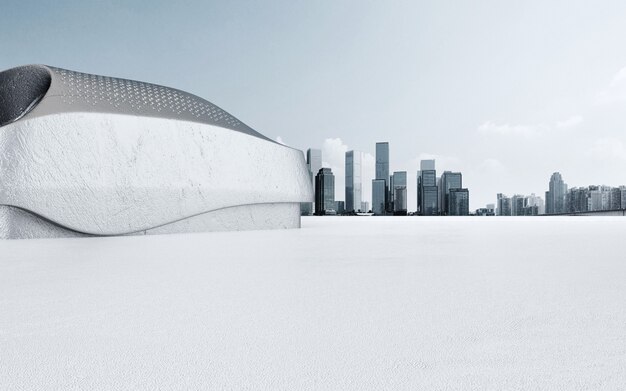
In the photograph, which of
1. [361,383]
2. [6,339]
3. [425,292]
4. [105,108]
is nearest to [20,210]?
[105,108]

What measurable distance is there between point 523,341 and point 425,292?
1.93m

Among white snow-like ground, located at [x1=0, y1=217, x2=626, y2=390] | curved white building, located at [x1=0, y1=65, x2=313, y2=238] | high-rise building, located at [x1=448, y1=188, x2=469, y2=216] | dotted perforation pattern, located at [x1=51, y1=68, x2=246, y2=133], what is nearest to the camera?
white snow-like ground, located at [x1=0, y1=217, x2=626, y2=390]

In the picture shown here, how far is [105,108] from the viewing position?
63.2 feet

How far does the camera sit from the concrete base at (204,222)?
55.0 ft

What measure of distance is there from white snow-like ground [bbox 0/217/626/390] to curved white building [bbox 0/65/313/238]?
1205 centimetres

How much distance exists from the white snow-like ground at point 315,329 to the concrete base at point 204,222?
12091mm

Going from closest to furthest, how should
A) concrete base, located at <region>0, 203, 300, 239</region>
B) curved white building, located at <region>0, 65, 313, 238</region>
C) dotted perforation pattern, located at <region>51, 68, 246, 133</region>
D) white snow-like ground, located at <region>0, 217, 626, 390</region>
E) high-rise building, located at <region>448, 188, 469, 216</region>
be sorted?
white snow-like ground, located at <region>0, 217, 626, 390</region>
concrete base, located at <region>0, 203, 300, 239</region>
curved white building, located at <region>0, 65, 313, 238</region>
dotted perforation pattern, located at <region>51, 68, 246, 133</region>
high-rise building, located at <region>448, 188, 469, 216</region>

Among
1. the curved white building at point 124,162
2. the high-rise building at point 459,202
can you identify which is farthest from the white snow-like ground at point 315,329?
the high-rise building at point 459,202

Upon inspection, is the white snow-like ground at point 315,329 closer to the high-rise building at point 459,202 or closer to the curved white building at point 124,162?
the curved white building at point 124,162

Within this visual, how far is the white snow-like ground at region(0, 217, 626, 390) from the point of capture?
2613 millimetres

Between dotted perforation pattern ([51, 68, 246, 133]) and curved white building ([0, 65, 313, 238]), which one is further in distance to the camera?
dotted perforation pattern ([51, 68, 246, 133])

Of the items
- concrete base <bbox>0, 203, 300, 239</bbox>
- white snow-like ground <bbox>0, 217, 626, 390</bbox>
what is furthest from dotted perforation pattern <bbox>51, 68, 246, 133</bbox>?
white snow-like ground <bbox>0, 217, 626, 390</bbox>

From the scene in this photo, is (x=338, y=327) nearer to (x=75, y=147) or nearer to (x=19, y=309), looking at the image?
(x=19, y=309)

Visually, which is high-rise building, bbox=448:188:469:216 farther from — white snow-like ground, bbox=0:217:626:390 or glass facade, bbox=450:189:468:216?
white snow-like ground, bbox=0:217:626:390
